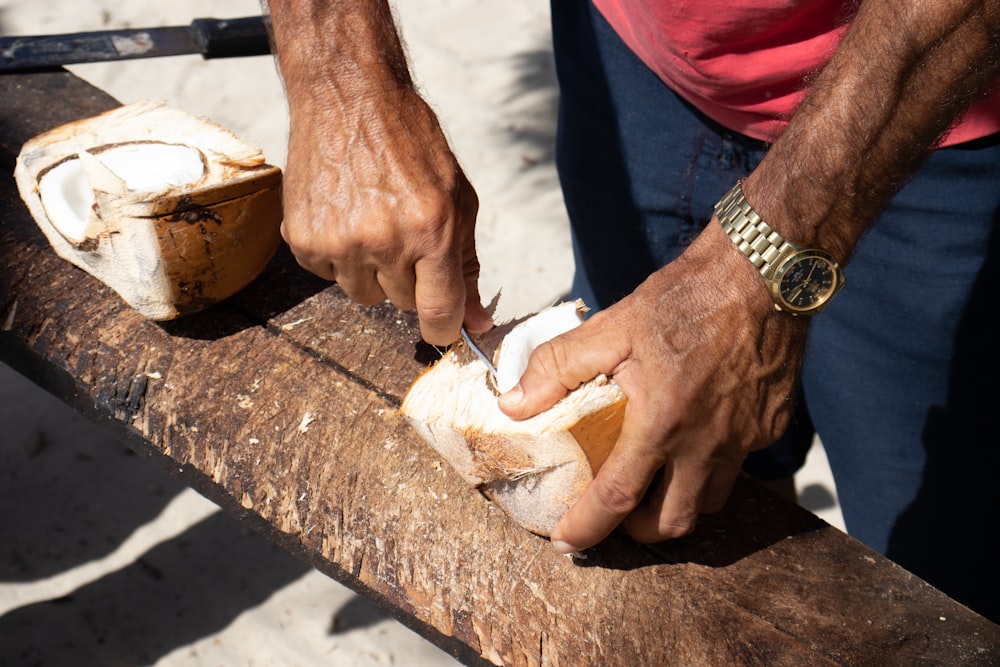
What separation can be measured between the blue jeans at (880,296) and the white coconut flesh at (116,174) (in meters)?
0.80

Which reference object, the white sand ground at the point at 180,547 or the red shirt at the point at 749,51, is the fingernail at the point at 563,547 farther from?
the white sand ground at the point at 180,547

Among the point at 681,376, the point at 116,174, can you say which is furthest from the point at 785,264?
the point at 116,174

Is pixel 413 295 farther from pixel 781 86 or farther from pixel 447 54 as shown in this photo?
pixel 447 54

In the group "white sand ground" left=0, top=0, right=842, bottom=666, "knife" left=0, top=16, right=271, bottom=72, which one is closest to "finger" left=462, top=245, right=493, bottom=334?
"knife" left=0, top=16, right=271, bottom=72

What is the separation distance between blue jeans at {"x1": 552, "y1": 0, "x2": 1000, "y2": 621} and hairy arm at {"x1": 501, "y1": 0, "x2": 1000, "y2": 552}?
16.6 inches

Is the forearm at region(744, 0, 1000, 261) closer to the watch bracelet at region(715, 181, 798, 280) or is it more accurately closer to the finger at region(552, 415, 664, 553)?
the watch bracelet at region(715, 181, 798, 280)

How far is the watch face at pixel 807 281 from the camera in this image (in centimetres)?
122

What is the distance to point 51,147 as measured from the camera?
5.91ft

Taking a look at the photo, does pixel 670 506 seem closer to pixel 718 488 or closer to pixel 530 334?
pixel 718 488

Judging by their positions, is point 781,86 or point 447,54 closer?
point 781,86

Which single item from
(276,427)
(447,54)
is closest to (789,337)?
(276,427)

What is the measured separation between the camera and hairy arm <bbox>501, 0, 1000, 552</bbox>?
3.89ft

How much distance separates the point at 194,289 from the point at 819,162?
3.38ft

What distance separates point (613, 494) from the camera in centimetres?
129
